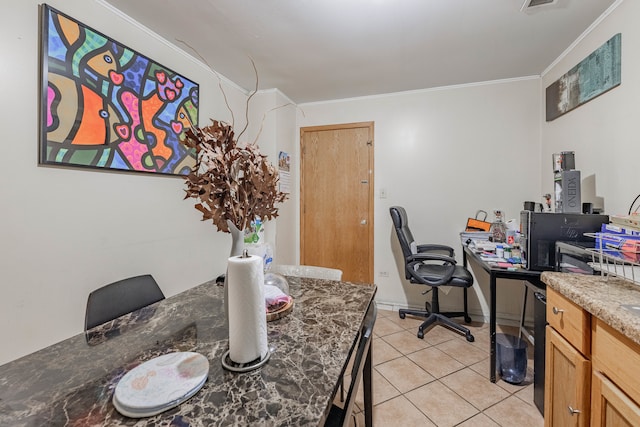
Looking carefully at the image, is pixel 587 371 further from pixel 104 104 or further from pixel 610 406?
pixel 104 104

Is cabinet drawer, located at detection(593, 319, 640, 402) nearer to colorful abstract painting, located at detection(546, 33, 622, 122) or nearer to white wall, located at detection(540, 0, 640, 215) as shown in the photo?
white wall, located at detection(540, 0, 640, 215)

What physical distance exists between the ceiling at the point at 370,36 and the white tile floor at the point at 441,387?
2336 mm

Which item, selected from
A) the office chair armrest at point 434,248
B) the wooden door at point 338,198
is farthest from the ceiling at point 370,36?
the office chair armrest at point 434,248

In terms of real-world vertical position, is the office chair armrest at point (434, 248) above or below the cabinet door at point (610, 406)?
above

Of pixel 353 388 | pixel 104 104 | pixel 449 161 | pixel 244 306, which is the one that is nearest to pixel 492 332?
pixel 353 388

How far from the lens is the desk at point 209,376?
23.3 inches

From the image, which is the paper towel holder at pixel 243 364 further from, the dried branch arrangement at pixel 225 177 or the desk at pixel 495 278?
the desk at pixel 495 278

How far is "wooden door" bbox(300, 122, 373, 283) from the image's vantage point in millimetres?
3170

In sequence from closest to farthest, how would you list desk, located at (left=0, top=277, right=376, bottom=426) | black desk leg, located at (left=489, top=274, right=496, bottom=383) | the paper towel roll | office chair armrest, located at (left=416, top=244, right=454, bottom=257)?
desk, located at (left=0, top=277, right=376, bottom=426)
the paper towel roll
black desk leg, located at (left=489, top=274, right=496, bottom=383)
office chair armrest, located at (left=416, top=244, right=454, bottom=257)

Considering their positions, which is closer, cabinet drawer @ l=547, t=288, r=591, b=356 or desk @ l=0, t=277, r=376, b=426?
desk @ l=0, t=277, r=376, b=426

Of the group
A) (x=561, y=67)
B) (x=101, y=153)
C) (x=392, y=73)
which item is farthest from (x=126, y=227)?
(x=561, y=67)

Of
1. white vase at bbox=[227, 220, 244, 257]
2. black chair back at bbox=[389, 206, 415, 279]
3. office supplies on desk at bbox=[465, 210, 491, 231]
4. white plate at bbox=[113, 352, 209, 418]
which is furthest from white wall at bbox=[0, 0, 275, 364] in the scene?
office supplies on desk at bbox=[465, 210, 491, 231]

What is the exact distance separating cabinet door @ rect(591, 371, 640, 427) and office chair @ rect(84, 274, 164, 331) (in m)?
1.80

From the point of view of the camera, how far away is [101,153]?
1.62 meters
